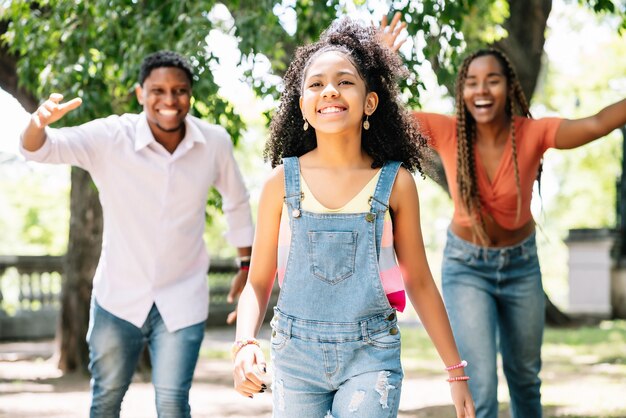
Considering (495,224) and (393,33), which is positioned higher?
(393,33)

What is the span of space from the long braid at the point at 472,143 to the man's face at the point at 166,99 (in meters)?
1.45

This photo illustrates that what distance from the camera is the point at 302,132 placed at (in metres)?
3.64

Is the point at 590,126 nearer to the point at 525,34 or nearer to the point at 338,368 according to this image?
the point at 338,368

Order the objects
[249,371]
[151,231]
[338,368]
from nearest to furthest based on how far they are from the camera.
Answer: [249,371] → [338,368] → [151,231]

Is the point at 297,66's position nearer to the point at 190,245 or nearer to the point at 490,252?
the point at 190,245

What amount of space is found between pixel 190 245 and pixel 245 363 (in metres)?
1.82

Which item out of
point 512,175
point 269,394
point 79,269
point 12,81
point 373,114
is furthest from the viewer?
point 12,81

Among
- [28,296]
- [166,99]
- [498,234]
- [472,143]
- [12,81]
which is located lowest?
[28,296]

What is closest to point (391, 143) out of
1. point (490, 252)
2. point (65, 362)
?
point (490, 252)

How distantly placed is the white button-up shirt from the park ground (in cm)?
306

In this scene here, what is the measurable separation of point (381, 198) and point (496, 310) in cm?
191

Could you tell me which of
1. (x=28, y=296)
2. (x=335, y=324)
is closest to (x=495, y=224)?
(x=335, y=324)

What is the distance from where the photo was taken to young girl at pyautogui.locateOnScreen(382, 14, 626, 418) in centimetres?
488

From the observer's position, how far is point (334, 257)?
3.25 m
